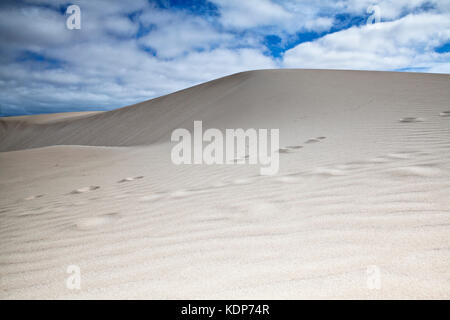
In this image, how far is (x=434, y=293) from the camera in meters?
1.01

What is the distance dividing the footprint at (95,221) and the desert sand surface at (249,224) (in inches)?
0.9

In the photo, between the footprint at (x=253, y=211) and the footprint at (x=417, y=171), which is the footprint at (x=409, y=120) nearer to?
the footprint at (x=417, y=171)

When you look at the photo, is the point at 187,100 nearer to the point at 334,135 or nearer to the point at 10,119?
the point at 334,135

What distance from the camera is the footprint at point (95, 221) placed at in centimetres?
211

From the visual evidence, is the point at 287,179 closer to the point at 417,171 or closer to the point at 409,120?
the point at 417,171

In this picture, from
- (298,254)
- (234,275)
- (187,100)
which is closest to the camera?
(234,275)

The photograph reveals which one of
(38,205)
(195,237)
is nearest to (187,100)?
(38,205)

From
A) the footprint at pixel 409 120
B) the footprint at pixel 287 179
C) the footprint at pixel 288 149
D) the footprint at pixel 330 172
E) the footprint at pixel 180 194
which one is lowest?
the footprint at pixel 180 194

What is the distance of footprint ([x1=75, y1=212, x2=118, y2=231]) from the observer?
2.11 meters

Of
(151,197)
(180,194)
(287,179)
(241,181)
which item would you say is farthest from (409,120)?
(151,197)

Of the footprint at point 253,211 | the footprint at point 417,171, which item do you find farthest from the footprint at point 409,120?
the footprint at point 253,211

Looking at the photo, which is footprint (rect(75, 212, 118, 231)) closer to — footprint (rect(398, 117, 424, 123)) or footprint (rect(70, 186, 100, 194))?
footprint (rect(70, 186, 100, 194))

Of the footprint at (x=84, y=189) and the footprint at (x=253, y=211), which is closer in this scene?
the footprint at (x=253, y=211)
